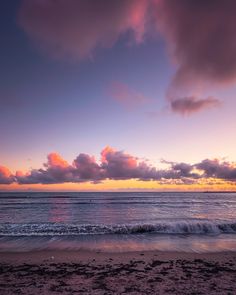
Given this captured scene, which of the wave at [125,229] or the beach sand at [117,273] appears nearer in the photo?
the beach sand at [117,273]

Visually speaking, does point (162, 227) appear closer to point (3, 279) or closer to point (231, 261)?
point (231, 261)

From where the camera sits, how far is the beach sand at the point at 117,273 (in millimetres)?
8047

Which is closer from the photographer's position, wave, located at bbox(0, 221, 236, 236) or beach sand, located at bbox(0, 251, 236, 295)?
beach sand, located at bbox(0, 251, 236, 295)

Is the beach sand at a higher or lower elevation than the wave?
higher

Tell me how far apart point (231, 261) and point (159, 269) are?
3650 millimetres

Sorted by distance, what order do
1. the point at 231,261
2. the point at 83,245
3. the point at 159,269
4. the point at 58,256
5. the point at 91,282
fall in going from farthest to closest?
the point at 83,245 → the point at 58,256 → the point at 231,261 → the point at 159,269 → the point at 91,282

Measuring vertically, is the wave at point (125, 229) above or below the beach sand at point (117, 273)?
below

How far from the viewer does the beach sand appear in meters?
8.05

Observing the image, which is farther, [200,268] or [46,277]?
[200,268]

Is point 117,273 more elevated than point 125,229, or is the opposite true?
point 117,273

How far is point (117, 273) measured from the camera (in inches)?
388

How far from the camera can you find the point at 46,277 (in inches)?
368

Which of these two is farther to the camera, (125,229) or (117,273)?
(125,229)

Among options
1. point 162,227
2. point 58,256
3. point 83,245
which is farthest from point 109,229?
point 58,256
